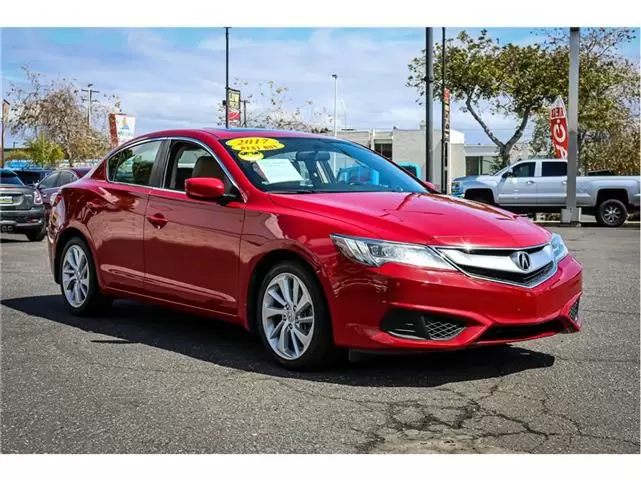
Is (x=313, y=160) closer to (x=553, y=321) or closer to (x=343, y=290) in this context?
(x=343, y=290)

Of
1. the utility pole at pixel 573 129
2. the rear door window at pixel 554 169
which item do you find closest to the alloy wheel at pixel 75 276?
the utility pole at pixel 573 129

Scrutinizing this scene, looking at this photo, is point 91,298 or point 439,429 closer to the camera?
point 439,429

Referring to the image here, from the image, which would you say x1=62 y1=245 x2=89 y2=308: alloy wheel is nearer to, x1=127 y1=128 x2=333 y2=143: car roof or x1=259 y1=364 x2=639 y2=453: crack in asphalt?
x1=127 y1=128 x2=333 y2=143: car roof

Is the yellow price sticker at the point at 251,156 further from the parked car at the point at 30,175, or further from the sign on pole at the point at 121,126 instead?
the sign on pole at the point at 121,126

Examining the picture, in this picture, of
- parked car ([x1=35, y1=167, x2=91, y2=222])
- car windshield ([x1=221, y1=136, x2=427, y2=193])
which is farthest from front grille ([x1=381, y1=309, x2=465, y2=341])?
parked car ([x1=35, y1=167, x2=91, y2=222])

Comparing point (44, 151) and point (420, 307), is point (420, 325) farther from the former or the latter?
point (44, 151)

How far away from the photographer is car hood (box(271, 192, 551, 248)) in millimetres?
4969

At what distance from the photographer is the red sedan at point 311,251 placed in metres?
4.88

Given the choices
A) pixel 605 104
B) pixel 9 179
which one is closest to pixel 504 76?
pixel 605 104

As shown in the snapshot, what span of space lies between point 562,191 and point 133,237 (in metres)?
20.1

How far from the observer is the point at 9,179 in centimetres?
1777

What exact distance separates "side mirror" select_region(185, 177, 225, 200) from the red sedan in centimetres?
1

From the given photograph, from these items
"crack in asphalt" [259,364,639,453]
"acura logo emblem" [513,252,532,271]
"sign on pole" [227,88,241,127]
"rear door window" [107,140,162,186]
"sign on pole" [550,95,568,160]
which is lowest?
"crack in asphalt" [259,364,639,453]

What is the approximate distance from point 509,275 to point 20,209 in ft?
46.1
